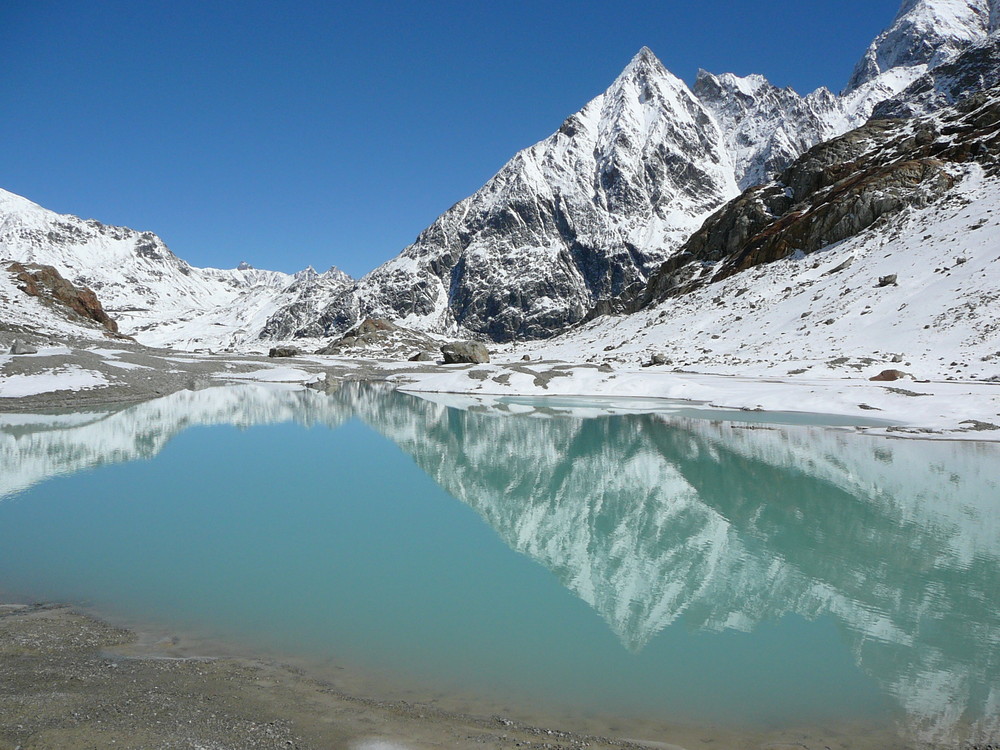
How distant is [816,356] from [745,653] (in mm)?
51361

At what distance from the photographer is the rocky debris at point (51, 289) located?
9288 centimetres

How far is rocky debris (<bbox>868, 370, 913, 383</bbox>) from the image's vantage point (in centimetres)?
4119

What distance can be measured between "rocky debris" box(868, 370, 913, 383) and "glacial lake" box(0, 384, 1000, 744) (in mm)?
18665

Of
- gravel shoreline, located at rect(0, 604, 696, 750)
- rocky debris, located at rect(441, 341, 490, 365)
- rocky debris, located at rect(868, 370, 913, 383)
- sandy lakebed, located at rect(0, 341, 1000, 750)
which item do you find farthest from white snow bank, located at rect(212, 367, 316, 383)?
gravel shoreline, located at rect(0, 604, 696, 750)

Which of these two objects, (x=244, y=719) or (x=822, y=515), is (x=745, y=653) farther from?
(x=822, y=515)

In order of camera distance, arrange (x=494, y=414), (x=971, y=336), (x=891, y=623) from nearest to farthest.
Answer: (x=891, y=623)
(x=494, y=414)
(x=971, y=336)

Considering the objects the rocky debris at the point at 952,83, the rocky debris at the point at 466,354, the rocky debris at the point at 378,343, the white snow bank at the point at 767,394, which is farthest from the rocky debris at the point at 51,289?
the rocky debris at the point at 952,83

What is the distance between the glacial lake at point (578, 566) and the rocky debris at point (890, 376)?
18.7 meters

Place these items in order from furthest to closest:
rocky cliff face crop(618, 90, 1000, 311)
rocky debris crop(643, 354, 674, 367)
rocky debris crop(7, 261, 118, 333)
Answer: rocky debris crop(7, 261, 118, 333) → rocky cliff face crop(618, 90, 1000, 311) → rocky debris crop(643, 354, 674, 367)

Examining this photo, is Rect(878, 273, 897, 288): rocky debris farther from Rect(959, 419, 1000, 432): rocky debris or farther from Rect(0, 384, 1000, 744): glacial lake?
Rect(0, 384, 1000, 744): glacial lake

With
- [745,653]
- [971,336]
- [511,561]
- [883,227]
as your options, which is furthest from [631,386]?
[883,227]

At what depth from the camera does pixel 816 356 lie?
5334 cm

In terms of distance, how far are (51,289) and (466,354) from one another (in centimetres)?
7150

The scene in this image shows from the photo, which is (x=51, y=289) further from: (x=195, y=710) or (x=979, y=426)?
(x=979, y=426)
